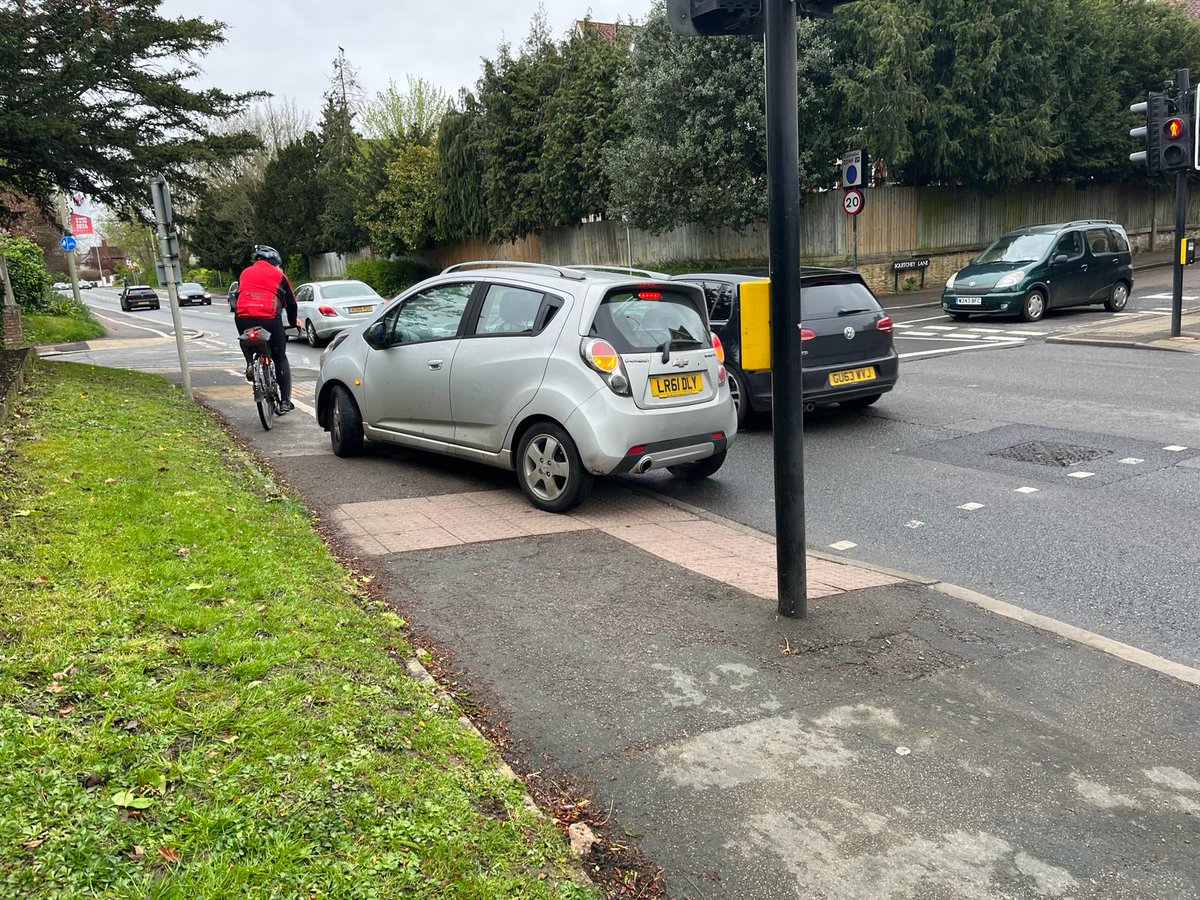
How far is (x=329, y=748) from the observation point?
319 cm

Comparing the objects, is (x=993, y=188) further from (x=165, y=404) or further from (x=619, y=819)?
(x=619, y=819)

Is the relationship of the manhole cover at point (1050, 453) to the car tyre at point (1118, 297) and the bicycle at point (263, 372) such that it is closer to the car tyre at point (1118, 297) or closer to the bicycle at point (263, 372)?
the bicycle at point (263, 372)

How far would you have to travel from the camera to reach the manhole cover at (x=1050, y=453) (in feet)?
27.5

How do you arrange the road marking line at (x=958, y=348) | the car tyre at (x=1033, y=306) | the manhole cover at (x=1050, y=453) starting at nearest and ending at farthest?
the manhole cover at (x=1050, y=453), the road marking line at (x=958, y=348), the car tyre at (x=1033, y=306)

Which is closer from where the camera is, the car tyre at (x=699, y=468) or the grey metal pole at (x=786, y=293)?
the grey metal pole at (x=786, y=293)

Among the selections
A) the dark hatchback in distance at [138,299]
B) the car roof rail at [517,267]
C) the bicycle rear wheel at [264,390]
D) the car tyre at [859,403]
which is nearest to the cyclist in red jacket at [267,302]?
the bicycle rear wheel at [264,390]

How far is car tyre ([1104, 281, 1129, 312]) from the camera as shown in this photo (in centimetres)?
2022

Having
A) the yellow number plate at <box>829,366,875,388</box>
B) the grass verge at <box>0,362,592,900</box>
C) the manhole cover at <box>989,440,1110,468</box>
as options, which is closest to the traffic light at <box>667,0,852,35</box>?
the grass verge at <box>0,362,592,900</box>

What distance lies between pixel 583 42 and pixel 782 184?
3080 centimetres

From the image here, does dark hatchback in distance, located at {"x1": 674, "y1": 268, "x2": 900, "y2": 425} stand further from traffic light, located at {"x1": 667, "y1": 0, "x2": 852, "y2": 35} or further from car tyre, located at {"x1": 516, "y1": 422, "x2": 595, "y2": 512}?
traffic light, located at {"x1": 667, "y1": 0, "x2": 852, "y2": 35}

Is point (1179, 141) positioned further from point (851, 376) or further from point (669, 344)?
point (669, 344)

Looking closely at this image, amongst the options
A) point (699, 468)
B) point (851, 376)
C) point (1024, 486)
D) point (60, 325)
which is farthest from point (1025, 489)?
point (60, 325)

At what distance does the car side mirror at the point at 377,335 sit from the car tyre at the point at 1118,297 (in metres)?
17.3

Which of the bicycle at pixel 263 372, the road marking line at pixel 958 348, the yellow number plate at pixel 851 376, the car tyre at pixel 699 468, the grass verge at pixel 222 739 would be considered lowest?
the car tyre at pixel 699 468
